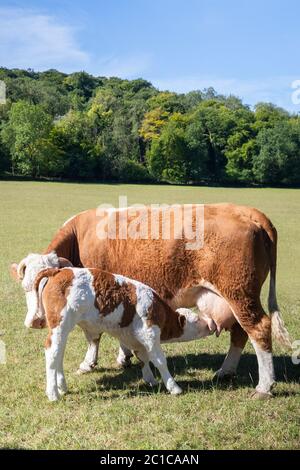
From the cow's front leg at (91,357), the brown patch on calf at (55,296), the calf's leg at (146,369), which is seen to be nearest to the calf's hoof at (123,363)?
the cow's front leg at (91,357)

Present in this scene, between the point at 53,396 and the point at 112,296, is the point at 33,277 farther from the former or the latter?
the point at 53,396

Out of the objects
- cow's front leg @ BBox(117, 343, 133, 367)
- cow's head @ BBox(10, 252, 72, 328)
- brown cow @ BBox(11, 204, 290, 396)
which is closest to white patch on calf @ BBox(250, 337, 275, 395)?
brown cow @ BBox(11, 204, 290, 396)

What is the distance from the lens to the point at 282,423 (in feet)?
15.2

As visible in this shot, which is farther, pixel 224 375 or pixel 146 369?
pixel 224 375

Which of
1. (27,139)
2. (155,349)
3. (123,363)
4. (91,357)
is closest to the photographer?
(155,349)

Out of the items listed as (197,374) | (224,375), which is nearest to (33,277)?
(197,374)

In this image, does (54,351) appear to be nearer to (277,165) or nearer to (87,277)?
(87,277)

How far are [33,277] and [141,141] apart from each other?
79.5 metres

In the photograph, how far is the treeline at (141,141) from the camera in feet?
211

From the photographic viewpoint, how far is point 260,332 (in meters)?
5.48

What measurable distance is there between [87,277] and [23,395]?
139 centimetres

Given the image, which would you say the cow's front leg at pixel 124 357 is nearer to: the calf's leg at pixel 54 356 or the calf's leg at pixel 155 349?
the calf's leg at pixel 155 349
